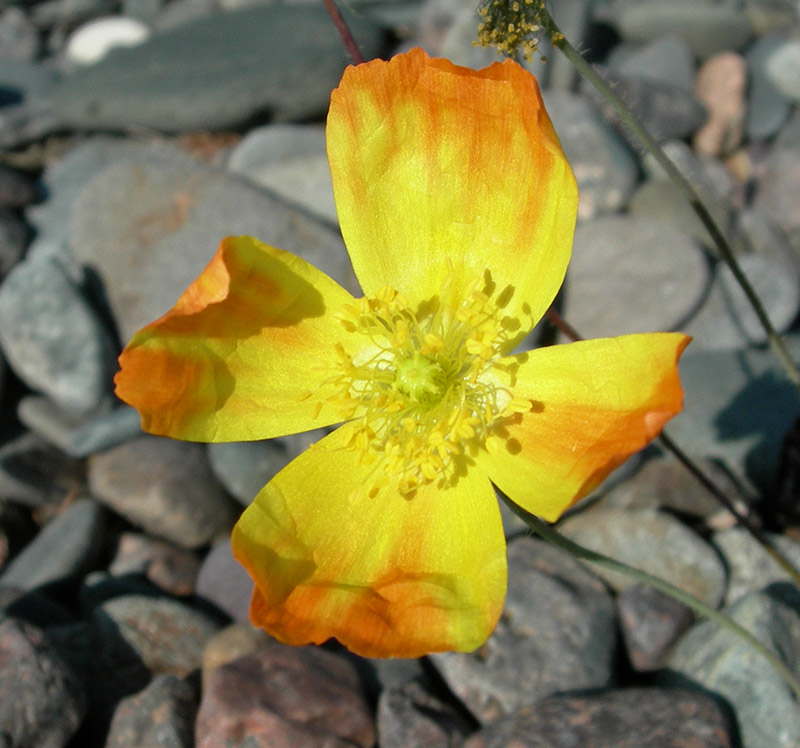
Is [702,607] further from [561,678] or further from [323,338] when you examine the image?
[323,338]

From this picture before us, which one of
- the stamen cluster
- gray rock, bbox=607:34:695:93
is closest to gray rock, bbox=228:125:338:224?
gray rock, bbox=607:34:695:93

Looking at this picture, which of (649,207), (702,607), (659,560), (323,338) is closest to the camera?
(702,607)

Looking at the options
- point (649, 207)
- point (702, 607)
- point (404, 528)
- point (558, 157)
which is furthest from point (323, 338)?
point (649, 207)

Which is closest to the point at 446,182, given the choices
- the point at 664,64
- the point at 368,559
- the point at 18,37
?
the point at 368,559

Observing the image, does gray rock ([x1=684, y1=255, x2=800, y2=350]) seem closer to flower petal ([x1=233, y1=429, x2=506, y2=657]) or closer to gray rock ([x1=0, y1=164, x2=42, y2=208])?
flower petal ([x1=233, y1=429, x2=506, y2=657])

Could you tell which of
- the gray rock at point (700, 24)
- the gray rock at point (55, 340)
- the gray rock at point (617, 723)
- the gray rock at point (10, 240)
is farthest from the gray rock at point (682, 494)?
the gray rock at point (700, 24)

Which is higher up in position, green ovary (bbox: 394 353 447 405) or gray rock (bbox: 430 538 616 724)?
green ovary (bbox: 394 353 447 405)
